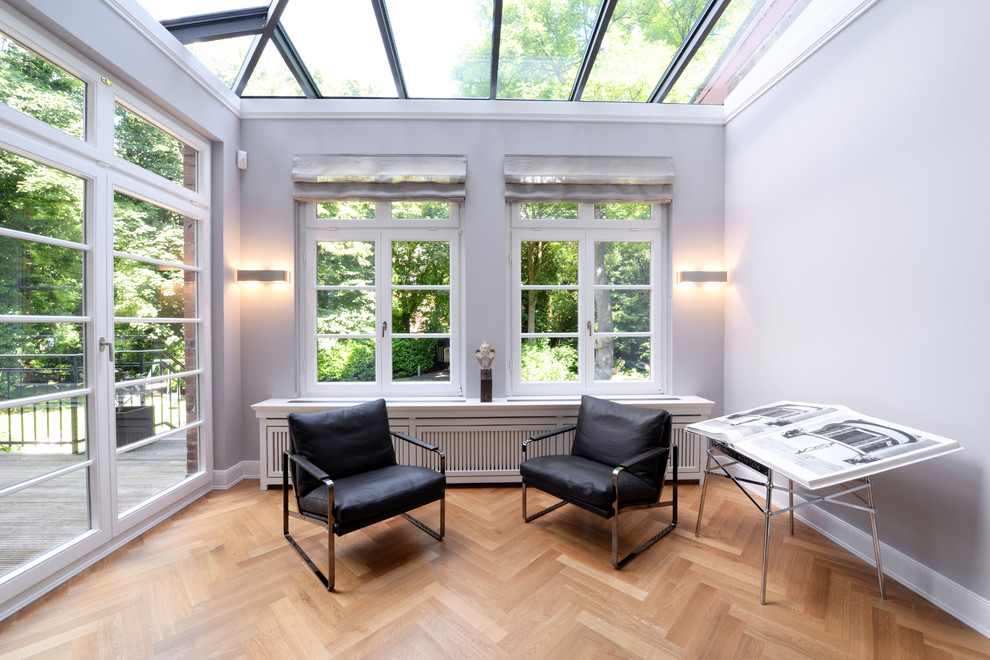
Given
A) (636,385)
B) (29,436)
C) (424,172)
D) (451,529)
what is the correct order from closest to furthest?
(29,436) → (451,529) → (424,172) → (636,385)

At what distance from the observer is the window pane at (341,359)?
3875 millimetres

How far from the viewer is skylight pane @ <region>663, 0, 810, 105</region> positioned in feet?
10.2

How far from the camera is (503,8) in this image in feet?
10.4

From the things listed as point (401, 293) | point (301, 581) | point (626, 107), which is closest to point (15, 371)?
point (301, 581)

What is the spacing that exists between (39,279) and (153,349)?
33.6 inches

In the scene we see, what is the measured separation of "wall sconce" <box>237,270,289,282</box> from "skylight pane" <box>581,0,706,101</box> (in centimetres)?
324

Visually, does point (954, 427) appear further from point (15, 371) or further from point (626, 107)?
point (15, 371)

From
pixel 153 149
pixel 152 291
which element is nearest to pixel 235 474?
pixel 152 291

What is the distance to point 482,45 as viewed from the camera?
133 inches

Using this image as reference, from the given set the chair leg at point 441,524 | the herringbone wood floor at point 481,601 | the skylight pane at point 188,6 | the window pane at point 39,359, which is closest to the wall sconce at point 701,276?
the herringbone wood floor at point 481,601

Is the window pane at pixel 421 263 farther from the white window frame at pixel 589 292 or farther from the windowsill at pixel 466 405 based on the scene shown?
the windowsill at pixel 466 405

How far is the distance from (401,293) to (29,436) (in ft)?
8.24

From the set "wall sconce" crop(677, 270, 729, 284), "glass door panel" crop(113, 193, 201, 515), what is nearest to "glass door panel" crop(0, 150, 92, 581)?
"glass door panel" crop(113, 193, 201, 515)

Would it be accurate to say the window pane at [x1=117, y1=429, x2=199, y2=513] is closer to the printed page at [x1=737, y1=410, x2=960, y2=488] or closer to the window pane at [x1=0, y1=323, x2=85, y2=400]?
the window pane at [x1=0, y1=323, x2=85, y2=400]
